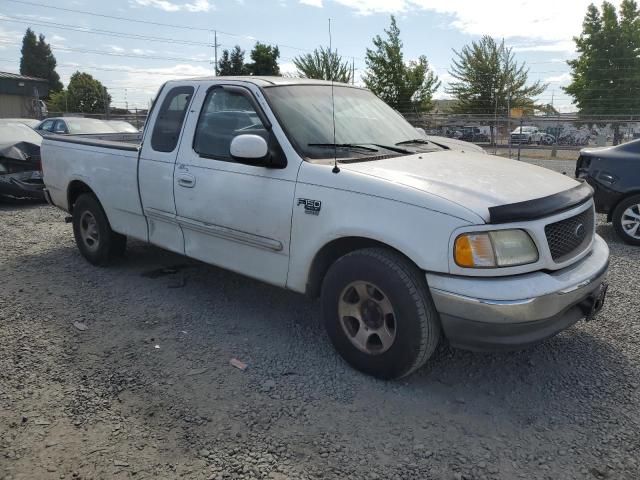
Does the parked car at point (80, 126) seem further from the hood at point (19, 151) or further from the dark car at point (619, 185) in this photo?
the dark car at point (619, 185)

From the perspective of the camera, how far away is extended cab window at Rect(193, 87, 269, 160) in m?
4.06

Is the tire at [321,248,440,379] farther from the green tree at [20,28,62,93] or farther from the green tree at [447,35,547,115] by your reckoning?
the green tree at [20,28,62,93]

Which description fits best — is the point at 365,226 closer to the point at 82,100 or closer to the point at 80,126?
the point at 80,126

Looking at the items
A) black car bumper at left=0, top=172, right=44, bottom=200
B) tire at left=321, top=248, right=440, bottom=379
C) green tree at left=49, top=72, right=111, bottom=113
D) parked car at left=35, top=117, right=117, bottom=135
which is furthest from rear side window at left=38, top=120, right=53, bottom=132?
green tree at left=49, top=72, right=111, bottom=113

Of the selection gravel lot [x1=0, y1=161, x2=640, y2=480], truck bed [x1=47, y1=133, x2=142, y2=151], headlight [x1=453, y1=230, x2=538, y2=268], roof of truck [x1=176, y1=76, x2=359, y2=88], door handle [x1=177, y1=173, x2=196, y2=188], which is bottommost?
gravel lot [x1=0, y1=161, x2=640, y2=480]

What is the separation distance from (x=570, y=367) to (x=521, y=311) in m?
1.04

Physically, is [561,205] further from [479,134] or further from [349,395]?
[479,134]

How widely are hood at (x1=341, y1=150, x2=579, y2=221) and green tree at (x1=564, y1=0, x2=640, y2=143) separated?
32351mm

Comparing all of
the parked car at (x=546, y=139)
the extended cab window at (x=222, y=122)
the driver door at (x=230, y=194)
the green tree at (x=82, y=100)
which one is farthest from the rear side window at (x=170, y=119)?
the green tree at (x=82, y=100)

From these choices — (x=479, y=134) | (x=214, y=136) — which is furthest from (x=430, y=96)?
(x=214, y=136)

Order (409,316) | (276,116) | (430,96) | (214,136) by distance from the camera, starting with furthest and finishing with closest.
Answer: (430,96), (214,136), (276,116), (409,316)

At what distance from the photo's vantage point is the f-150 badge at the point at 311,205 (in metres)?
3.44

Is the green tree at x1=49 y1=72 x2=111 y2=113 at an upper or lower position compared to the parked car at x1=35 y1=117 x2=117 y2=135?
upper

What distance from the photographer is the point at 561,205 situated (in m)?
3.20
